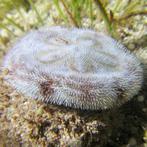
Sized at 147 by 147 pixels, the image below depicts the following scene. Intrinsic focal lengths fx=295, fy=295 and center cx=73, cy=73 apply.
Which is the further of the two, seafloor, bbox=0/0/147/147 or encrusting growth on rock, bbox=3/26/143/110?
seafloor, bbox=0/0/147/147

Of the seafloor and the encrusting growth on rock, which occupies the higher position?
the encrusting growth on rock

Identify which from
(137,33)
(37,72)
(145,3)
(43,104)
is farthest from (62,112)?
(145,3)

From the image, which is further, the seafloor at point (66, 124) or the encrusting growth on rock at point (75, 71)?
the seafloor at point (66, 124)

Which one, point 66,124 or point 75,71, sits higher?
point 75,71

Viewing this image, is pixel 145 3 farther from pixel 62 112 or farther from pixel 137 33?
pixel 62 112
